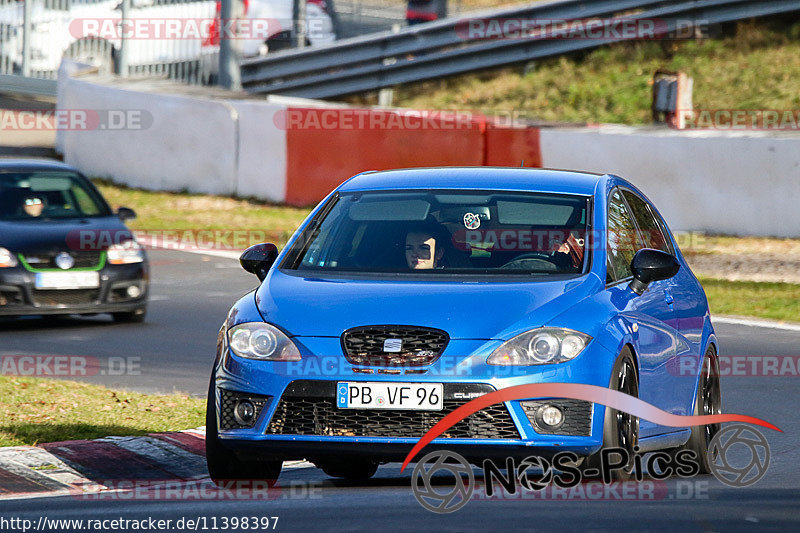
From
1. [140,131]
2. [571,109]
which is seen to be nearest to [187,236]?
[140,131]

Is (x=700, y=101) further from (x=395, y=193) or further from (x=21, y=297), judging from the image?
(x=395, y=193)

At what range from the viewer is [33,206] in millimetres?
14797

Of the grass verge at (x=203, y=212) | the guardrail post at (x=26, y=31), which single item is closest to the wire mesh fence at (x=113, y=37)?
the guardrail post at (x=26, y=31)

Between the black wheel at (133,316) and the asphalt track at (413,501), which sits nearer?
the asphalt track at (413,501)

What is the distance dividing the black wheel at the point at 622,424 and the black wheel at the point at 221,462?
1.45 metres

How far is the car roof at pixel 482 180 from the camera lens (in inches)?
309

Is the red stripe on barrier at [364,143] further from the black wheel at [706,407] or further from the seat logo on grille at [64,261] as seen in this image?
the black wheel at [706,407]

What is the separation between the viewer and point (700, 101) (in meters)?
27.5

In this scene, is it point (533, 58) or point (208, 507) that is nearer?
point (208, 507)

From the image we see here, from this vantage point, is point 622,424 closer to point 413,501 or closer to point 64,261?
point 413,501

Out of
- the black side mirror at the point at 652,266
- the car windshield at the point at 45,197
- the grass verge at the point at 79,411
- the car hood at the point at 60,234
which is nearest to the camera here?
the black side mirror at the point at 652,266

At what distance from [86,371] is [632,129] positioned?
36.2 ft

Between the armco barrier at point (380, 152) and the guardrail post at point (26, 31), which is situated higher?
the guardrail post at point (26, 31)

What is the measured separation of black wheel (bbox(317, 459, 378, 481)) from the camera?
307 inches
